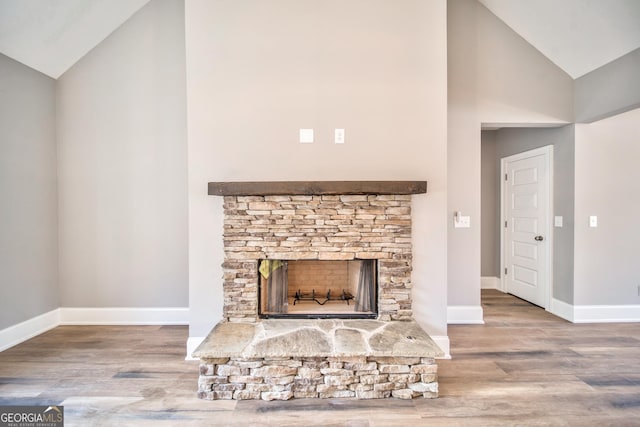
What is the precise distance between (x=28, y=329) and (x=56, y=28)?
9.32 feet

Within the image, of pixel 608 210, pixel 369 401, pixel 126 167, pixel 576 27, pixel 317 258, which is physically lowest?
pixel 369 401

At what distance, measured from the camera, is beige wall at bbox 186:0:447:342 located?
247cm

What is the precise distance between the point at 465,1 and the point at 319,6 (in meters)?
1.80

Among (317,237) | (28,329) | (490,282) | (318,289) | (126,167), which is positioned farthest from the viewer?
(490,282)

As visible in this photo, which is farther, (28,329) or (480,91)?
(480,91)

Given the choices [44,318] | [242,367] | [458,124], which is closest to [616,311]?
[458,124]

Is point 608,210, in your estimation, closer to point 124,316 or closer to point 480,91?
point 480,91

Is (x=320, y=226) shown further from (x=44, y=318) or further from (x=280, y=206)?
(x=44, y=318)

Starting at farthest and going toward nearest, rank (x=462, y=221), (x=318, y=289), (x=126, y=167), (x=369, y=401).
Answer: (x=462, y=221) < (x=126, y=167) < (x=318, y=289) < (x=369, y=401)

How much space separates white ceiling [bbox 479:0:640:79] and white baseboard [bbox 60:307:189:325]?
463 centimetres

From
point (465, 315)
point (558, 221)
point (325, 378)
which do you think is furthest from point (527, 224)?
point (325, 378)

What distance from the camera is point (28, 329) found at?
279cm

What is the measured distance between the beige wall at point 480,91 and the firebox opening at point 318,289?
48.5 inches

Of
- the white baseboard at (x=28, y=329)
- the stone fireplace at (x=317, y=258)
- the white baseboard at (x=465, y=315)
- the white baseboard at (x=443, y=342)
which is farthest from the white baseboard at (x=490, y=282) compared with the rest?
the white baseboard at (x=28, y=329)
